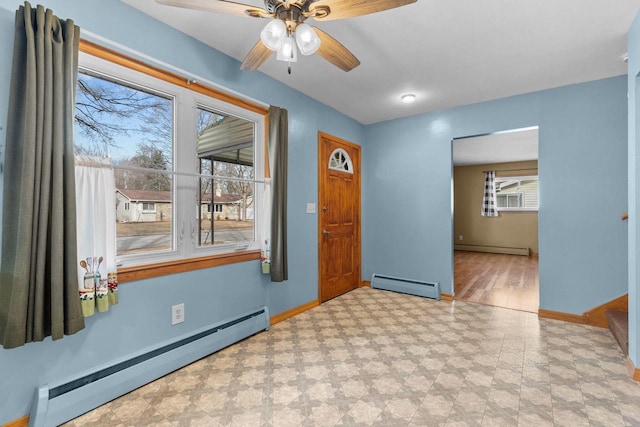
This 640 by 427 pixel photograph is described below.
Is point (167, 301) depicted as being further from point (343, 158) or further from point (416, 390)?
point (343, 158)

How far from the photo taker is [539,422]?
1570 millimetres

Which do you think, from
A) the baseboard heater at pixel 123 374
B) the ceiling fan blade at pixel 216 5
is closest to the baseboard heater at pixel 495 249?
the baseboard heater at pixel 123 374

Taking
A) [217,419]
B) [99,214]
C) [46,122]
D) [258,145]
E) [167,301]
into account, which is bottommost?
[217,419]

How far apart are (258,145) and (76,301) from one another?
181cm

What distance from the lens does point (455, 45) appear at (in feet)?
7.60

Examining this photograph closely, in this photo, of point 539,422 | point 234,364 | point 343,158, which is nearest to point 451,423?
point 539,422

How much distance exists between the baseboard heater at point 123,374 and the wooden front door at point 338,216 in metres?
1.42

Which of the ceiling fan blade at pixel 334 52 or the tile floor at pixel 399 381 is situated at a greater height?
the ceiling fan blade at pixel 334 52

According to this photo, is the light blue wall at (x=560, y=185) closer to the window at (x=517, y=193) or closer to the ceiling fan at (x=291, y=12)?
the ceiling fan at (x=291, y=12)

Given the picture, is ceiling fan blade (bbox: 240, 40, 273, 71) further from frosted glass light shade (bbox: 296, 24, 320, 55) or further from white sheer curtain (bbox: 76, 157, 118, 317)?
white sheer curtain (bbox: 76, 157, 118, 317)

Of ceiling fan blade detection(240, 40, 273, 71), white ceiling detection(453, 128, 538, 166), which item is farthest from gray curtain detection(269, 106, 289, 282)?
white ceiling detection(453, 128, 538, 166)

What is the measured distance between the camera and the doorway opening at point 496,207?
17.8ft

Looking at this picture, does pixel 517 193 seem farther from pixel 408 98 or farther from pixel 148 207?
pixel 148 207

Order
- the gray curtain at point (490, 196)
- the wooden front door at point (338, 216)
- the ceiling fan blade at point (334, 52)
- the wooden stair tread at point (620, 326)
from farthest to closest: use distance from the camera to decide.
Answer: the gray curtain at point (490, 196) < the wooden front door at point (338, 216) < the wooden stair tread at point (620, 326) < the ceiling fan blade at point (334, 52)
